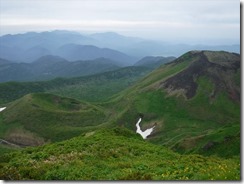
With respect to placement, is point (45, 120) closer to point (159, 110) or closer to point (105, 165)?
point (159, 110)

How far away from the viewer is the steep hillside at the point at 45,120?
11606cm

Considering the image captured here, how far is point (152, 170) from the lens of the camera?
18359 millimetres

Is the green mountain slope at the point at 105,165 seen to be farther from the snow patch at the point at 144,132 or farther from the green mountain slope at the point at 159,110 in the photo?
the snow patch at the point at 144,132

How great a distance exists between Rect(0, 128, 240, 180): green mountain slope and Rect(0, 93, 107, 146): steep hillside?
87.5 metres

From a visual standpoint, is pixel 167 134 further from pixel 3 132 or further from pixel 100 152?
pixel 100 152

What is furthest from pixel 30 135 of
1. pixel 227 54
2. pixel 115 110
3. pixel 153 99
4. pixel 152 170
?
pixel 152 170

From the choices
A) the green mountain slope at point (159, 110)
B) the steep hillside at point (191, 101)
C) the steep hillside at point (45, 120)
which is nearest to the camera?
the steep hillside at point (45, 120)

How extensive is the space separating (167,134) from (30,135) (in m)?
46.3

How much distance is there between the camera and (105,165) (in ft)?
68.5

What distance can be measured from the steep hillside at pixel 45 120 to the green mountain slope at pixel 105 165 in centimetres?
8751

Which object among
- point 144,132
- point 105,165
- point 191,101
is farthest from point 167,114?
point 105,165

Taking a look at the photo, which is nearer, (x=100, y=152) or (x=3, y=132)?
(x=100, y=152)

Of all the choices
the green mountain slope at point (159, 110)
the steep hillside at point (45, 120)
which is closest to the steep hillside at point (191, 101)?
the green mountain slope at point (159, 110)

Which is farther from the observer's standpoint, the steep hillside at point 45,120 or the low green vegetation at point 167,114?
the steep hillside at point 45,120
